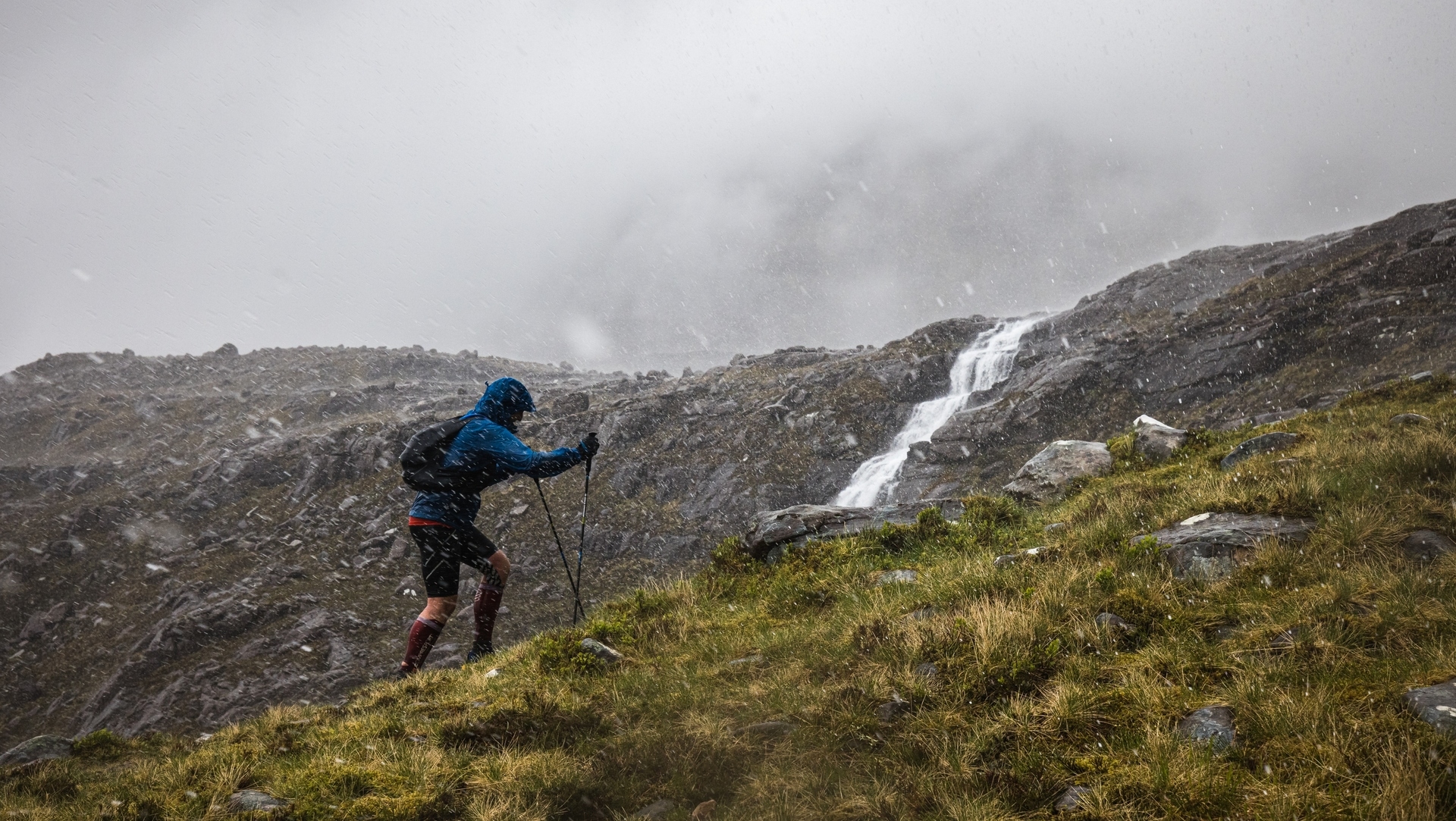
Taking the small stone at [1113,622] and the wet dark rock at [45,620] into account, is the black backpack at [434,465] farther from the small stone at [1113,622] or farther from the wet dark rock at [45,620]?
the wet dark rock at [45,620]

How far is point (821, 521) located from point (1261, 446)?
7240mm

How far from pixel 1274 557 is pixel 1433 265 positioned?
56.0 metres

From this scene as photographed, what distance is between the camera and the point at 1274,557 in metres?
5.43

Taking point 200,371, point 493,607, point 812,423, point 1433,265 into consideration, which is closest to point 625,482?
point 812,423

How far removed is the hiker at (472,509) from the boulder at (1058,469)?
8943 millimetres

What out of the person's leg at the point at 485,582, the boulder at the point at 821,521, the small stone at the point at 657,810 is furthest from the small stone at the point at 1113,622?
the person's leg at the point at 485,582

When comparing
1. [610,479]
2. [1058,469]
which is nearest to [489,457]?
[1058,469]

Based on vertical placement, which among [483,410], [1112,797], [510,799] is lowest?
[1112,797]

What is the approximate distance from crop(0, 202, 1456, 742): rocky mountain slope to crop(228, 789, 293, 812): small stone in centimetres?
3221

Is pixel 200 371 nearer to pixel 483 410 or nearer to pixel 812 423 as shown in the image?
pixel 812 423

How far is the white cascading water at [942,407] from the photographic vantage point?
149 feet

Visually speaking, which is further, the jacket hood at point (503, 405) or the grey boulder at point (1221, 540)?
the jacket hood at point (503, 405)

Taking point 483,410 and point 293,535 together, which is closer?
point 483,410

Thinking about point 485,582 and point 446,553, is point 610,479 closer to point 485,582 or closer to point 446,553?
point 485,582
